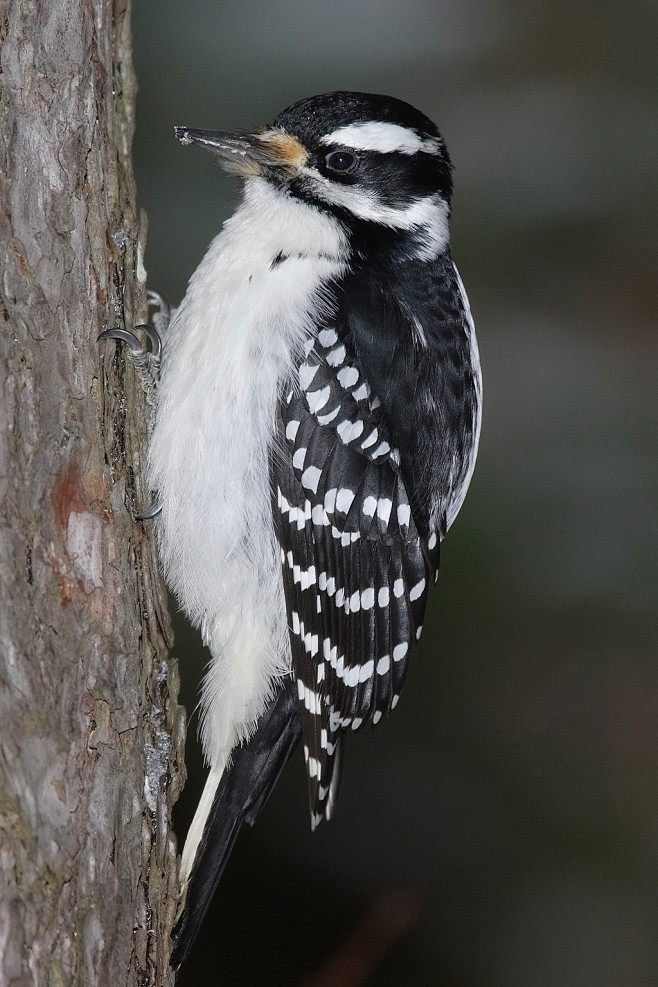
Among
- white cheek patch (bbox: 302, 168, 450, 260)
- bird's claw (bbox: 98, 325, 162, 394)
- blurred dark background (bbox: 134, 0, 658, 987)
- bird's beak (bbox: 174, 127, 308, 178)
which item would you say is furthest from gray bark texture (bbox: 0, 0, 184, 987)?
blurred dark background (bbox: 134, 0, 658, 987)

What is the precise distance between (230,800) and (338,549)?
20.5 inches

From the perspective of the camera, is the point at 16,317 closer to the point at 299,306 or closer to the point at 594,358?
the point at 299,306

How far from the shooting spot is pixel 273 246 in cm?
176

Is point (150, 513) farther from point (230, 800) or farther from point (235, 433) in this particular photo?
point (230, 800)

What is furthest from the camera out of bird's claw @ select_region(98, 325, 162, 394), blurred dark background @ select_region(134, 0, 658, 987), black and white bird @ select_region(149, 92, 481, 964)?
blurred dark background @ select_region(134, 0, 658, 987)

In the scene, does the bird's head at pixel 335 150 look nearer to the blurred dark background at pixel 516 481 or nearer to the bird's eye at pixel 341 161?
the bird's eye at pixel 341 161

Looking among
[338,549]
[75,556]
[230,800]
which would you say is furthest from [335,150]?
[230,800]

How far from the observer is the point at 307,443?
1.70 m

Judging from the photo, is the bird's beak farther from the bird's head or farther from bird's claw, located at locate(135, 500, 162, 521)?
bird's claw, located at locate(135, 500, 162, 521)

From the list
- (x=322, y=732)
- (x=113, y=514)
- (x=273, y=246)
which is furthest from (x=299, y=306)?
(x=322, y=732)

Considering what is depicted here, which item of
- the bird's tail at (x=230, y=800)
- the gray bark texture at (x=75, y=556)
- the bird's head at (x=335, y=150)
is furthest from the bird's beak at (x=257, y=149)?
the bird's tail at (x=230, y=800)

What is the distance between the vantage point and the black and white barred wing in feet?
5.58

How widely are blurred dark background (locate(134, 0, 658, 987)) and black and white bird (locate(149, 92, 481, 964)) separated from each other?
1.57 m

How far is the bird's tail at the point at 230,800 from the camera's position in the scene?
168 centimetres
